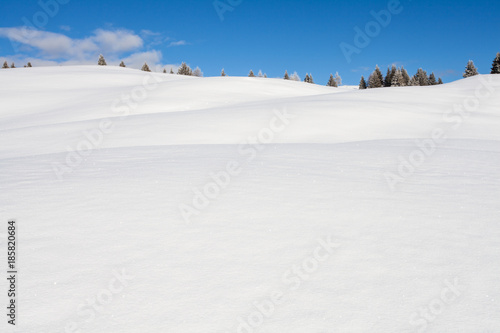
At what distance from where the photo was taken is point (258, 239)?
309 cm

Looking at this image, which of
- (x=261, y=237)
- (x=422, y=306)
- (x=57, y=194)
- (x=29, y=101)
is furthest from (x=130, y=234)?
(x=29, y=101)

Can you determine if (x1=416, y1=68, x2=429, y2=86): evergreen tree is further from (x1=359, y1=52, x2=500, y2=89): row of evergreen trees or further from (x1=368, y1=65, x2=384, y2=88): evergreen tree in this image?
(x1=368, y1=65, x2=384, y2=88): evergreen tree

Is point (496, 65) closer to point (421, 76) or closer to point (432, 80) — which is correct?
point (421, 76)

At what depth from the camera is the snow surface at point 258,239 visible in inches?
86.4

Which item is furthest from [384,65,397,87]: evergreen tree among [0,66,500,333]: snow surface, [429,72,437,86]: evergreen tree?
[0,66,500,333]: snow surface

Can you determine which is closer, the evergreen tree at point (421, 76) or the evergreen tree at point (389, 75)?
the evergreen tree at point (389, 75)

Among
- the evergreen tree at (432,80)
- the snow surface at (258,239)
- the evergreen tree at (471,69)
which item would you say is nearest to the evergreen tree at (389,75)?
the evergreen tree at (471,69)

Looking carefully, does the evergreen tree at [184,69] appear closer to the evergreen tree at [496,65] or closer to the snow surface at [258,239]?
the evergreen tree at [496,65]

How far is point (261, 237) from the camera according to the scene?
312 centimetres

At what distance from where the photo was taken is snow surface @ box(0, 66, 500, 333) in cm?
219

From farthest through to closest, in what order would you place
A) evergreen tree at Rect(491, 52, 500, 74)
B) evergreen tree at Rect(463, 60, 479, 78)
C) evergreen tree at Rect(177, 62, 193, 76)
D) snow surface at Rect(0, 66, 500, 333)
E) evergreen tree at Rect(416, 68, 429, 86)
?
evergreen tree at Rect(416, 68, 429, 86), evergreen tree at Rect(177, 62, 193, 76), evergreen tree at Rect(463, 60, 479, 78), evergreen tree at Rect(491, 52, 500, 74), snow surface at Rect(0, 66, 500, 333)

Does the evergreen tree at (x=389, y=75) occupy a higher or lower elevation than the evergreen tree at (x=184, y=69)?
lower

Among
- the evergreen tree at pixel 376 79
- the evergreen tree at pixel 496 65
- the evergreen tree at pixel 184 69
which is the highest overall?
the evergreen tree at pixel 184 69

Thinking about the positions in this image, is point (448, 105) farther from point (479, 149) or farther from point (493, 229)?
point (493, 229)
